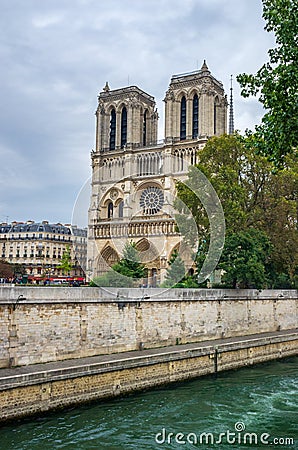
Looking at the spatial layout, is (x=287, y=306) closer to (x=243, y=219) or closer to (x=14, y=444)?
(x=243, y=219)

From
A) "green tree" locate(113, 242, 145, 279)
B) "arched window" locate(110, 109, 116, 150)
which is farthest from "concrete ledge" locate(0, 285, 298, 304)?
"arched window" locate(110, 109, 116, 150)

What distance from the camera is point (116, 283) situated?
74.2 ft

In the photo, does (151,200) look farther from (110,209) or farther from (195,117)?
(195,117)

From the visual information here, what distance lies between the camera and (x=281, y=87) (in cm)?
1307

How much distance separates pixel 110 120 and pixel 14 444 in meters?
48.3

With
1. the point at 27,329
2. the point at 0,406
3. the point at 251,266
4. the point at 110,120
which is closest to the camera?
the point at 0,406

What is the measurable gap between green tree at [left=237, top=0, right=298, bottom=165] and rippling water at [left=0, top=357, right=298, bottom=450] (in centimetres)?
669

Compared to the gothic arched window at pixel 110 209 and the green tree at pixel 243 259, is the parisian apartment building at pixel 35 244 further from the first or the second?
the green tree at pixel 243 259

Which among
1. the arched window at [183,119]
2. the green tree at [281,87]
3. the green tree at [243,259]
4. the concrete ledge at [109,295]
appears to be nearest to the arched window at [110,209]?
the arched window at [183,119]

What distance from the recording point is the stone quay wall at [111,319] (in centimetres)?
1495

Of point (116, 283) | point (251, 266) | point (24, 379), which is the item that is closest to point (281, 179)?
point (251, 266)

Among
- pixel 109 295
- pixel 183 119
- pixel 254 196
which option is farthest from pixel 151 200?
pixel 109 295

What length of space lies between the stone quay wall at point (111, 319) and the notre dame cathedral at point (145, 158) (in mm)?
20634

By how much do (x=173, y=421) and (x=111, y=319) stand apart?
5685 millimetres
